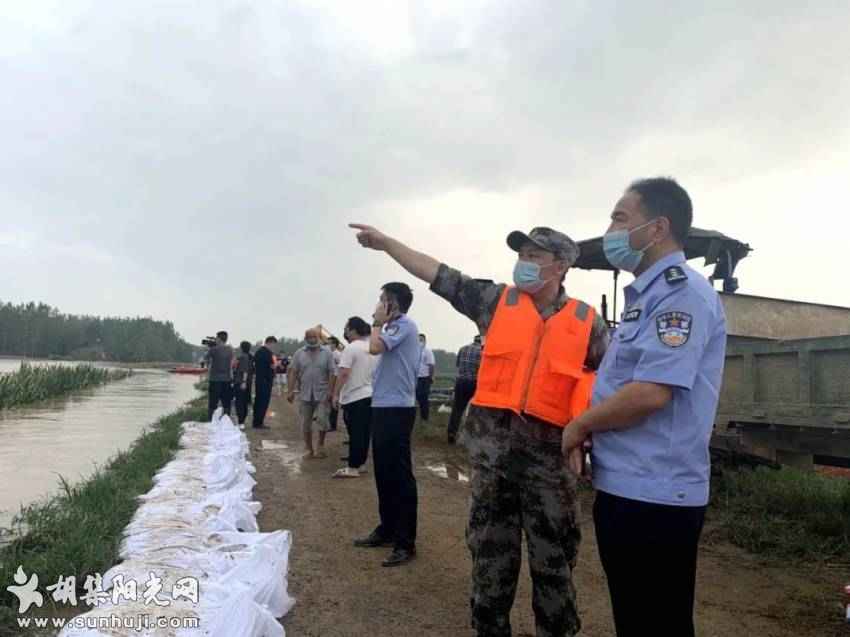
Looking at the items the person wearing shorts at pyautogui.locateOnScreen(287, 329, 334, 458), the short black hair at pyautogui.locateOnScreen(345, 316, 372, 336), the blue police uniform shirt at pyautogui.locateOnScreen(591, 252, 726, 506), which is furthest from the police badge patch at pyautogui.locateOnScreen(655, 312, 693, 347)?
the person wearing shorts at pyautogui.locateOnScreen(287, 329, 334, 458)

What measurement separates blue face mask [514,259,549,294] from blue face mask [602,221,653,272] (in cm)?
61

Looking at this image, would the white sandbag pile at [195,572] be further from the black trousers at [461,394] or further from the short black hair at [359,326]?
the black trousers at [461,394]

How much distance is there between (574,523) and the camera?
2.90 metres

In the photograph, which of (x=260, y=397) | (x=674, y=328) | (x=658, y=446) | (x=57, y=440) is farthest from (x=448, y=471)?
(x=674, y=328)

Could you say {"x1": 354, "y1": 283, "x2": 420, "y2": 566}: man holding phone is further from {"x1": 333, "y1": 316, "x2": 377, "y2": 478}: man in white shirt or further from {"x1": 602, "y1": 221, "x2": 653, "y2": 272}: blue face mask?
{"x1": 602, "y1": 221, "x2": 653, "y2": 272}: blue face mask

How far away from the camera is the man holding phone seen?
16.1ft

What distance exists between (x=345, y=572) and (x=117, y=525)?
5.53 feet

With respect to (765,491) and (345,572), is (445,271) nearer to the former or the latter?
(345,572)

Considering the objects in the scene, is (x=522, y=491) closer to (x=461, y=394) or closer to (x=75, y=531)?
(x=75, y=531)

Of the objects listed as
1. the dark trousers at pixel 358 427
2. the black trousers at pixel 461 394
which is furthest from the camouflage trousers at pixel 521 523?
the black trousers at pixel 461 394

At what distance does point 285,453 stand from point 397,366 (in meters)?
5.83

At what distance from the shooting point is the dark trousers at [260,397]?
13.6 metres

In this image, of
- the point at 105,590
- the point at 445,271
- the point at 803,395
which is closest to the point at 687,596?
the point at 445,271

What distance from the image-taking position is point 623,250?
2.35m
